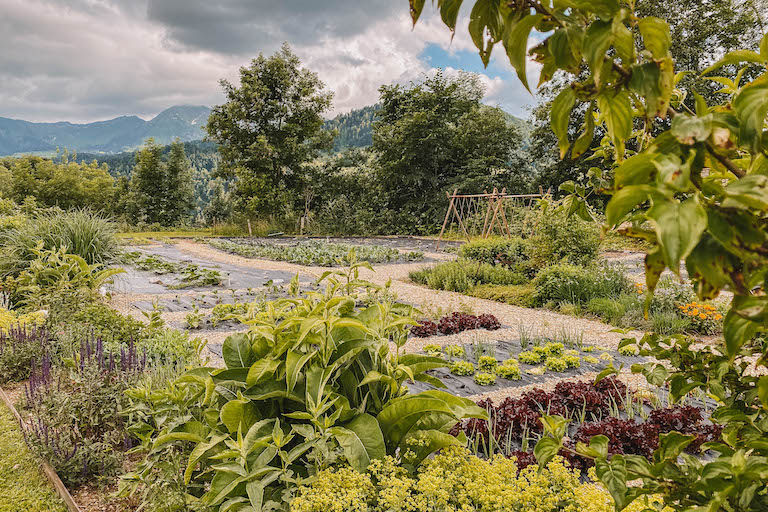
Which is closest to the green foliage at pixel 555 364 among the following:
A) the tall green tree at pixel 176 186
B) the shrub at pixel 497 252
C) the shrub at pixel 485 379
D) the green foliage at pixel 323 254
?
the shrub at pixel 485 379

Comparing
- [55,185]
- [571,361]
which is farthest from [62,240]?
[55,185]

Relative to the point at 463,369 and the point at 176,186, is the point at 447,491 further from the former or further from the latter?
the point at 176,186

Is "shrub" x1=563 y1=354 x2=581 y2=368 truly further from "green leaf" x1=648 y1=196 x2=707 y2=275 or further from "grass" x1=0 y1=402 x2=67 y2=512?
"green leaf" x1=648 y1=196 x2=707 y2=275

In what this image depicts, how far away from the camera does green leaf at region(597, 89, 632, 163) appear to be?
22.0 inches

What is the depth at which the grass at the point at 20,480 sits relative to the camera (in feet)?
6.92

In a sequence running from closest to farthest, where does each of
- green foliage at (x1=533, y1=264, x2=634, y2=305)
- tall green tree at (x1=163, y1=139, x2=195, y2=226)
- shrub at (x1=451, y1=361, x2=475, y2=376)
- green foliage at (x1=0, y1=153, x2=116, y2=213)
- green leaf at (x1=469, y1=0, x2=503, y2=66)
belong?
green leaf at (x1=469, y1=0, x2=503, y2=66) → shrub at (x1=451, y1=361, x2=475, y2=376) → green foliage at (x1=533, y1=264, x2=634, y2=305) → green foliage at (x1=0, y1=153, x2=116, y2=213) → tall green tree at (x1=163, y1=139, x2=195, y2=226)

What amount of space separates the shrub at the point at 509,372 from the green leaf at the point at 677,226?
3.49 meters

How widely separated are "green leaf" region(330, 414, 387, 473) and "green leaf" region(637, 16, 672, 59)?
1.32 m

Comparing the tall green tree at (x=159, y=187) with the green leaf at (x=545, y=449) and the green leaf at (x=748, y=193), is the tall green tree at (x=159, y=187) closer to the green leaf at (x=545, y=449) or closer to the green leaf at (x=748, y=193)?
the green leaf at (x=545, y=449)

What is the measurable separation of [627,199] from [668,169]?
4cm

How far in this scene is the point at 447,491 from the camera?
146cm

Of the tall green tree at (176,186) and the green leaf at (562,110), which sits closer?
the green leaf at (562,110)

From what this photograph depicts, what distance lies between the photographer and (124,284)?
7.09 meters

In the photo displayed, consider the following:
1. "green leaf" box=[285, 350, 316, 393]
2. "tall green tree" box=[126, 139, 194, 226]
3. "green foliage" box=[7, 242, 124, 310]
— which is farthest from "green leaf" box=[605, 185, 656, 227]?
"tall green tree" box=[126, 139, 194, 226]
